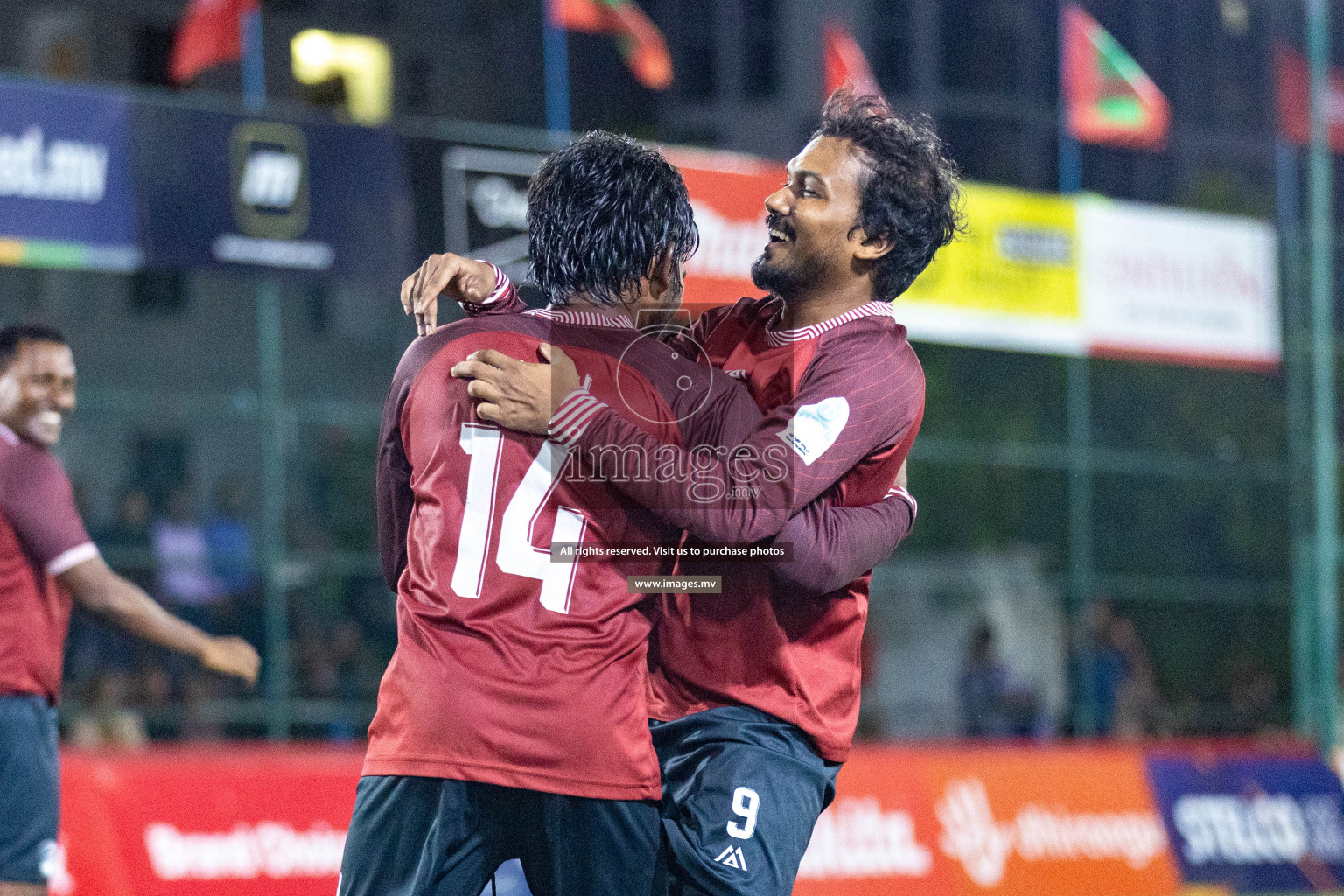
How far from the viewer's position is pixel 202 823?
22.6ft

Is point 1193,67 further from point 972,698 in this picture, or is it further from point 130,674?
point 130,674

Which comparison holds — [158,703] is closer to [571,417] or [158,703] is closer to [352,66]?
[352,66]

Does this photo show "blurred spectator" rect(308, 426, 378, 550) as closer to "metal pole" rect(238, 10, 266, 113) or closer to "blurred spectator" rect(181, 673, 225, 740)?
"blurred spectator" rect(181, 673, 225, 740)

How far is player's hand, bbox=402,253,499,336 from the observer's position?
11.1ft

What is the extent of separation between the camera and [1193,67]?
22016mm

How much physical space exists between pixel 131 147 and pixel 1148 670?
35.9ft

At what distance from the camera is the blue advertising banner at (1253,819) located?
9734 mm

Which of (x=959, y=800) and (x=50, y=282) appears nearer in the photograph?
(x=959, y=800)

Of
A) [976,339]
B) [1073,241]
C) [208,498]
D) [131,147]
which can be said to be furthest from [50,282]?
[1073,241]

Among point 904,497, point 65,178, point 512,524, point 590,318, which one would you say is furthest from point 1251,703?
point 512,524

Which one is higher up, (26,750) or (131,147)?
(131,147)

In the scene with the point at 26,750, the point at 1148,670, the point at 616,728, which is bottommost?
the point at 1148,670

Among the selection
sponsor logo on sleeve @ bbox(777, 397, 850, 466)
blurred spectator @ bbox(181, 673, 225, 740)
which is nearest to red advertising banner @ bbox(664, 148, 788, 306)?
blurred spectator @ bbox(181, 673, 225, 740)

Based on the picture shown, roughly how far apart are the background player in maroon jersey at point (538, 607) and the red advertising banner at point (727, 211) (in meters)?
7.14
